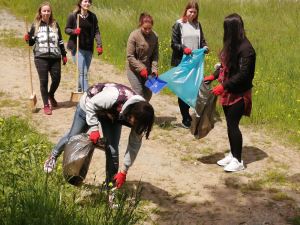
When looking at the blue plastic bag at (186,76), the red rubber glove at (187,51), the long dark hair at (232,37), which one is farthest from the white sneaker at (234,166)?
the red rubber glove at (187,51)

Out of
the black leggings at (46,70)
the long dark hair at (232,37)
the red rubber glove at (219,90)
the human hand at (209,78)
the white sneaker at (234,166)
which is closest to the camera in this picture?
the long dark hair at (232,37)

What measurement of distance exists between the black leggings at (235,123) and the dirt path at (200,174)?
30cm

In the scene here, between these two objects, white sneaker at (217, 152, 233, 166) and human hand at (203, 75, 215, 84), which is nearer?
white sneaker at (217, 152, 233, 166)

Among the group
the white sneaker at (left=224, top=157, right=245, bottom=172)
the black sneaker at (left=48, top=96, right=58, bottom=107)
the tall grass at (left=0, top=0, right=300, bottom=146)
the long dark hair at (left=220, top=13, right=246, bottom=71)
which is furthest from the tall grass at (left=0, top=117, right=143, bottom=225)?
the tall grass at (left=0, top=0, right=300, bottom=146)

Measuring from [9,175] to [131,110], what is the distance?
1343 millimetres

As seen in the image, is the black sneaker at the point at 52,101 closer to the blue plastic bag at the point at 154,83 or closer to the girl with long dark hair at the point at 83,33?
the girl with long dark hair at the point at 83,33

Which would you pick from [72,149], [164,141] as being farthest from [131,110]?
[164,141]

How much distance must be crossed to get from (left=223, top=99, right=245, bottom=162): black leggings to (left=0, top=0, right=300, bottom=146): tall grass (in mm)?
1397

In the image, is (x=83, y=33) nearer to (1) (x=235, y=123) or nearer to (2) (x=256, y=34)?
(1) (x=235, y=123)

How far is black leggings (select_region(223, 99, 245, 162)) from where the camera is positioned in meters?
6.00

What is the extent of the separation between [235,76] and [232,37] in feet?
1.44

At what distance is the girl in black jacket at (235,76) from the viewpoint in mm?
5719

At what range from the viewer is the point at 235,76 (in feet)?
19.0

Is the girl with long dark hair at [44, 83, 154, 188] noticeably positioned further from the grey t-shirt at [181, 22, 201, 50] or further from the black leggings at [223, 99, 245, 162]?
the grey t-shirt at [181, 22, 201, 50]
